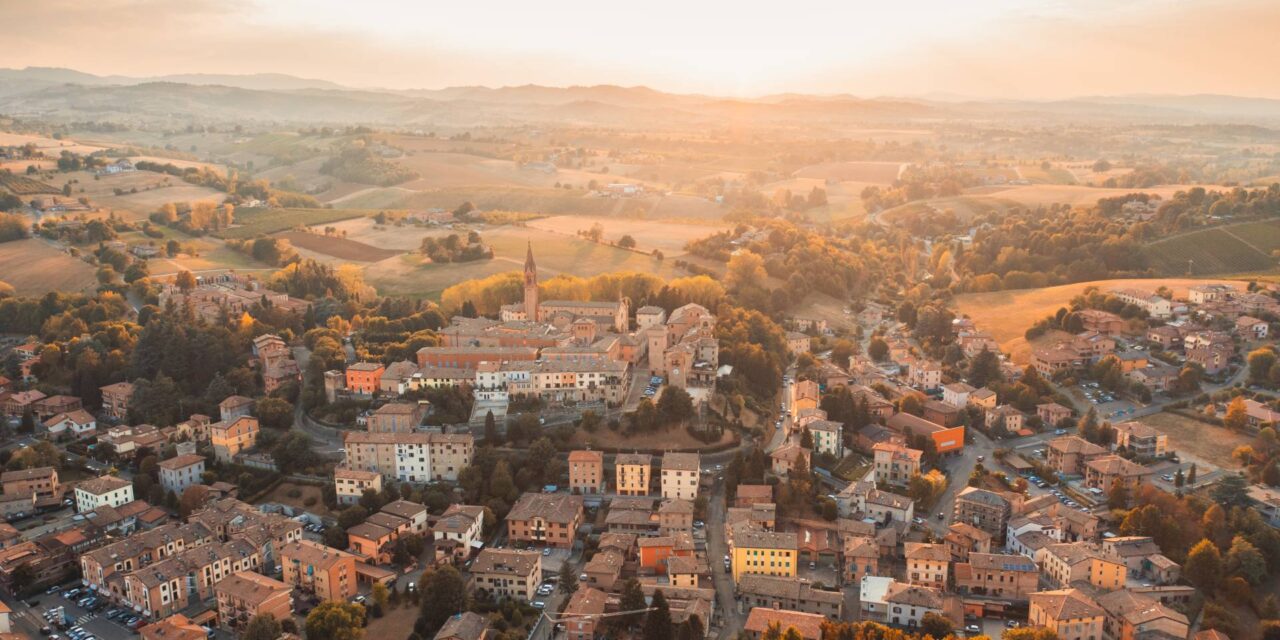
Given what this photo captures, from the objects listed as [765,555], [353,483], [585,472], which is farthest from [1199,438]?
[353,483]

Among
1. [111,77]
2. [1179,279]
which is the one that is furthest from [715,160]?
[111,77]

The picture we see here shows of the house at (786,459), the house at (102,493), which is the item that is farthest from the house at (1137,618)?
the house at (102,493)

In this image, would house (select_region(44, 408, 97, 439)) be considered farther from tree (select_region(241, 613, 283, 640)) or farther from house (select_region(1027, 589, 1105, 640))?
house (select_region(1027, 589, 1105, 640))

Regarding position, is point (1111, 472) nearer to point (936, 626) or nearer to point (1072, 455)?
point (1072, 455)

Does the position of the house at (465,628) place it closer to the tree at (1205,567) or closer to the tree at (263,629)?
the tree at (263,629)

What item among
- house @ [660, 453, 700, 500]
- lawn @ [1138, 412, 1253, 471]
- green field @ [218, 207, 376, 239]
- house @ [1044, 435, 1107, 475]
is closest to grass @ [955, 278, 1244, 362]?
lawn @ [1138, 412, 1253, 471]

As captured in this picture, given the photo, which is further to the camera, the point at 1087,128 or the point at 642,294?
the point at 1087,128

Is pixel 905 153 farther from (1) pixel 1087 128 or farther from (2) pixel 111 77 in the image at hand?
(2) pixel 111 77
